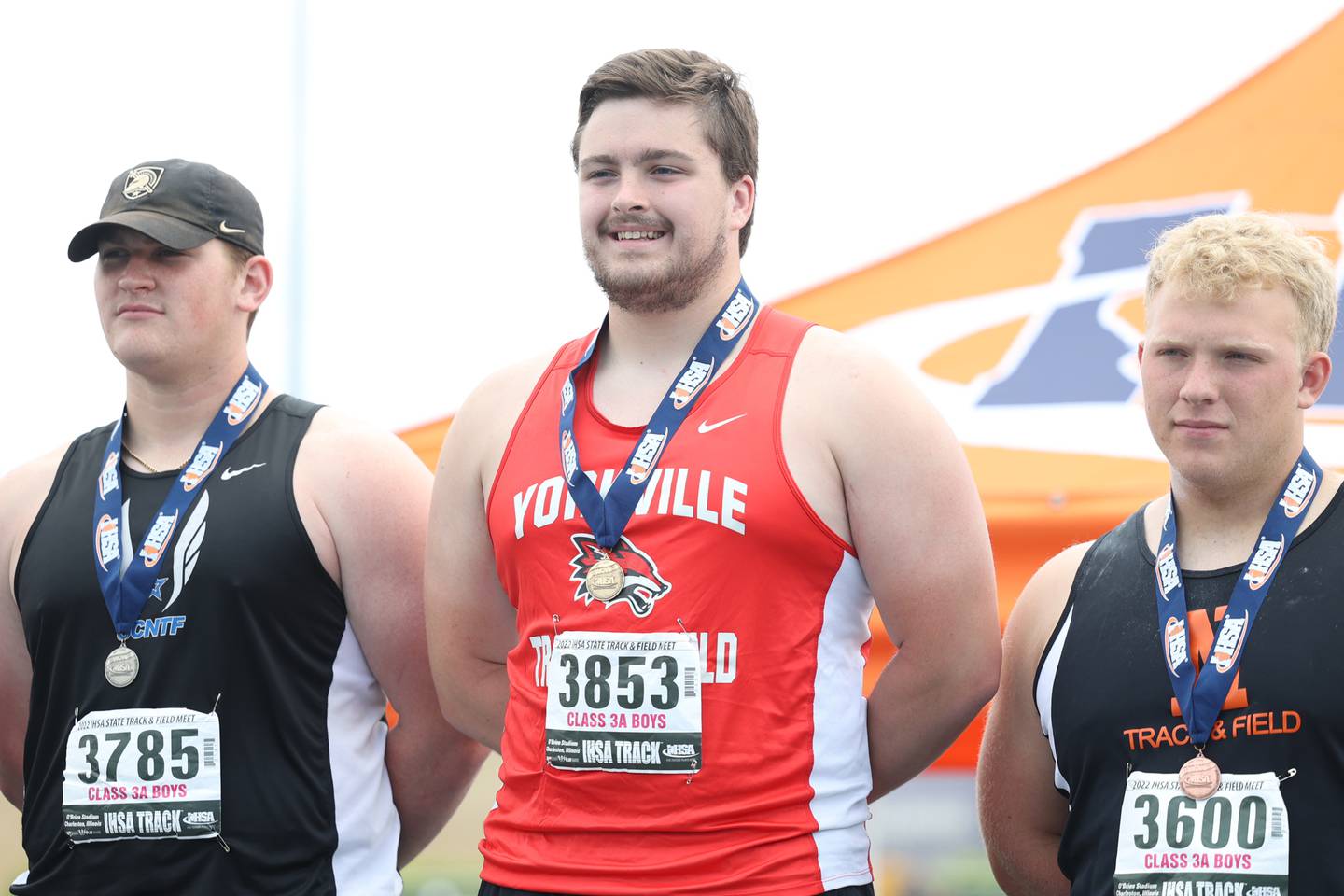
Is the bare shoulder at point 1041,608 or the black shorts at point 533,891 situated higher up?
the bare shoulder at point 1041,608

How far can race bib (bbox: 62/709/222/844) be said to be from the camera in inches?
107

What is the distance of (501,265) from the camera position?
3.94 meters

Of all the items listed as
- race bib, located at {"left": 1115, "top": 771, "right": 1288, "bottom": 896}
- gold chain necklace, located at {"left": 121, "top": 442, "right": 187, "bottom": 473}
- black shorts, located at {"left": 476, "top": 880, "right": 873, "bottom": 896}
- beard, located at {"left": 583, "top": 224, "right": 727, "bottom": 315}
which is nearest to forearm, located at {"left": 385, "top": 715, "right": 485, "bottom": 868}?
black shorts, located at {"left": 476, "top": 880, "right": 873, "bottom": 896}

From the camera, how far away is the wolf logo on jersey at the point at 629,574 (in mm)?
2426

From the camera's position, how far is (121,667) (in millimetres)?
2773

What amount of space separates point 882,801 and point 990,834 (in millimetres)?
862

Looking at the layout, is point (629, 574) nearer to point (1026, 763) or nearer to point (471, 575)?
point (471, 575)

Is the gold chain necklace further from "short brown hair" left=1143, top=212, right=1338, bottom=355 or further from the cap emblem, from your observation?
"short brown hair" left=1143, top=212, right=1338, bottom=355

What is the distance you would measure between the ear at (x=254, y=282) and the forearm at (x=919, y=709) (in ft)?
4.87

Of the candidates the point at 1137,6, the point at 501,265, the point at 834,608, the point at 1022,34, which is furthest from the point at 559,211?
the point at 834,608

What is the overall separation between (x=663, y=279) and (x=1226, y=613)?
104 centimetres

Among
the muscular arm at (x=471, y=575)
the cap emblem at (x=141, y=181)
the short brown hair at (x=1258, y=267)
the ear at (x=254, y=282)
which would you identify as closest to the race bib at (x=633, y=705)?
the muscular arm at (x=471, y=575)

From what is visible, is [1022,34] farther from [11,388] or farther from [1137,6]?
[11,388]

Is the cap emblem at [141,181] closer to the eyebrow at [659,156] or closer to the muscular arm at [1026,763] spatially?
the eyebrow at [659,156]
